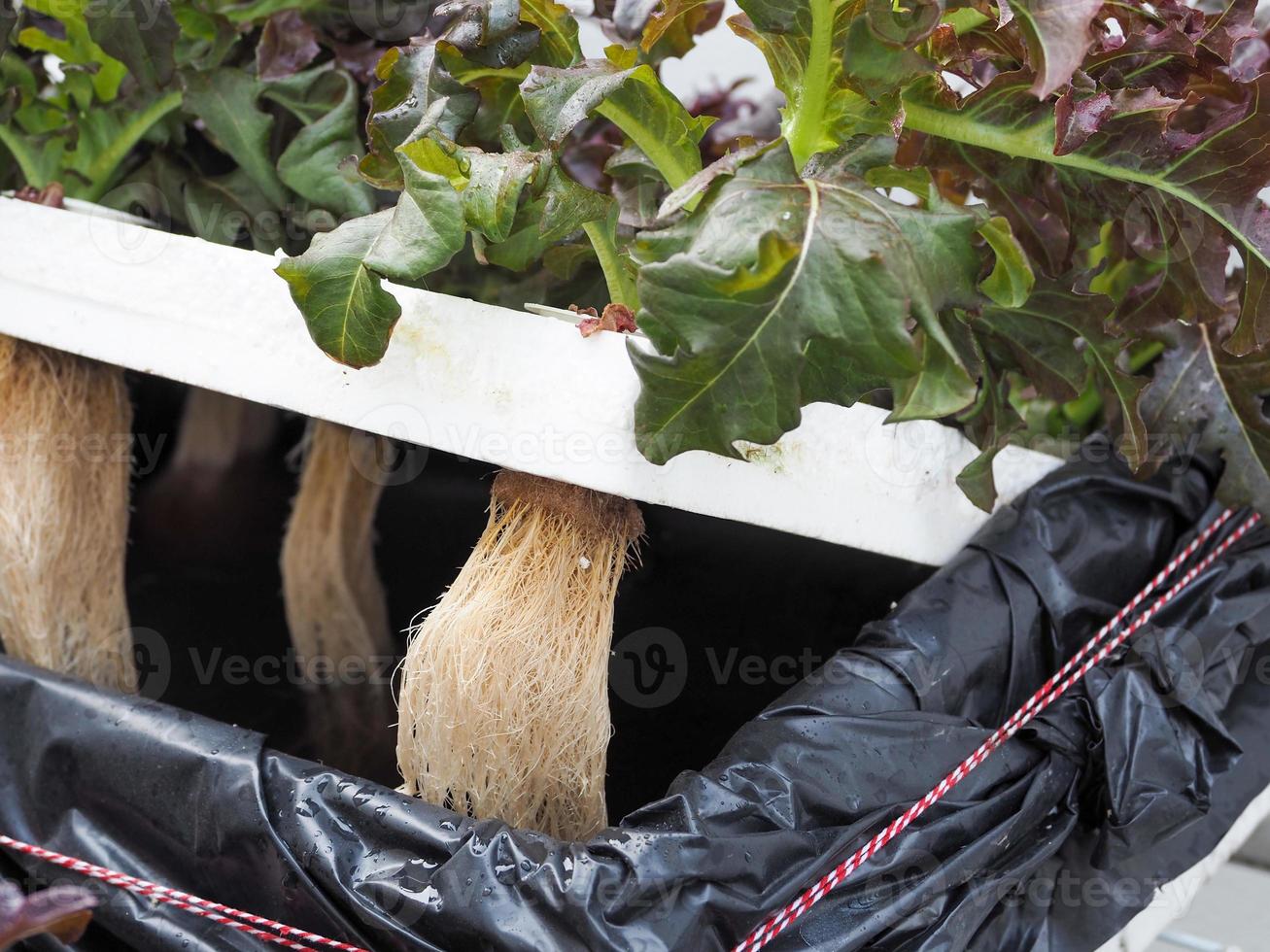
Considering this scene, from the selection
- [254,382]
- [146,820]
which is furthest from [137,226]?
[146,820]

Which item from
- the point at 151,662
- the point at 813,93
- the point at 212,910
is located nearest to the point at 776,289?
the point at 813,93

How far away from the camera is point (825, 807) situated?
64 cm

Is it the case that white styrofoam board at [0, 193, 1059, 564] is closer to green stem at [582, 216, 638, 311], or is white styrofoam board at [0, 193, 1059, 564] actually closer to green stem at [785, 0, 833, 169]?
green stem at [582, 216, 638, 311]

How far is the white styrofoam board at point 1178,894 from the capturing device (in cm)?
81

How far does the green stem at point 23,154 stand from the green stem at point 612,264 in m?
0.58

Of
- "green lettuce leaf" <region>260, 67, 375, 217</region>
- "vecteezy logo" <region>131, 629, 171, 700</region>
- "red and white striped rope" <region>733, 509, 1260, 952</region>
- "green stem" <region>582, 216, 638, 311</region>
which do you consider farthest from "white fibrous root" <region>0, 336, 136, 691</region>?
"red and white striped rope" <region>733, 509, 1260, 952</region>

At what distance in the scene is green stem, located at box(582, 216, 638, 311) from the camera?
74cm

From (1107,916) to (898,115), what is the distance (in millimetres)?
565

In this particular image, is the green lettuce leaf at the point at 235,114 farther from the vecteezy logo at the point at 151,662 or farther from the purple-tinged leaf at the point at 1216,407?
the purple-tinged leaf at the point at 1216,407

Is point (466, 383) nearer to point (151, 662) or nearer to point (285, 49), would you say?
point (285, 49)

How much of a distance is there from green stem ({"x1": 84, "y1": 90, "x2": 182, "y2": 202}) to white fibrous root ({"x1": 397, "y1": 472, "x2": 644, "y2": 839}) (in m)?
0.52

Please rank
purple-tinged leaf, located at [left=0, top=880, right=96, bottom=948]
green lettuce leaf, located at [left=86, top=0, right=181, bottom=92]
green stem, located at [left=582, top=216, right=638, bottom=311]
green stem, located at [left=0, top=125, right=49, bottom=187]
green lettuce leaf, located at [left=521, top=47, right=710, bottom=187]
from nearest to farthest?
purple-tinged leaf, located at [left=0, top=880, right=96, bottom=948] → green lettuce leaf, located at [left=521, top=47, right=710, bottom=187] → green stem, located at [left=582, top=216, right=638, bottom=311] → green lettuce leaf, located at [left=86, top=0, right=181, bottom=92] → green stem, located at [left=0, top=125, right=49, bottom=187]

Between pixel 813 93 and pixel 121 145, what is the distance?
2.22ft

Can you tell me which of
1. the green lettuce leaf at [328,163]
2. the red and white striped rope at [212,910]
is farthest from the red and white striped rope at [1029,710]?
the green lettuce leaf at [328,163]
